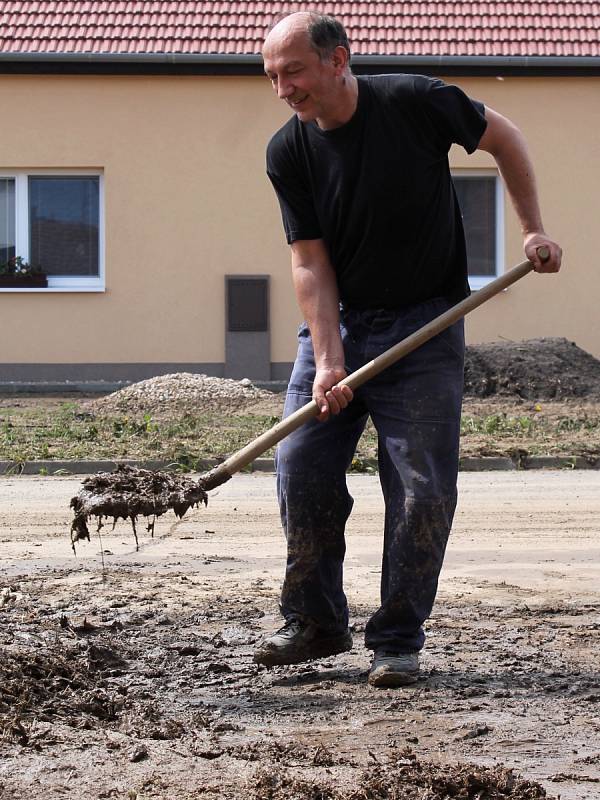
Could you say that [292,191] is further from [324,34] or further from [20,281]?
[20,281]

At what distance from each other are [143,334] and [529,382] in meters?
5.68

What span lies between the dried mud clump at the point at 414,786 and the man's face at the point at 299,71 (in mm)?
2208

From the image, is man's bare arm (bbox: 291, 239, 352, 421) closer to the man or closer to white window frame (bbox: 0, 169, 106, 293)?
the man

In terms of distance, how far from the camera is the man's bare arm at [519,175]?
15.6 feet

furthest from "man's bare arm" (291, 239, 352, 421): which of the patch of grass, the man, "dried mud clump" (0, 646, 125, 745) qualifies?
the patch of grass

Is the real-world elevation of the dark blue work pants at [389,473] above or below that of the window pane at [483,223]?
below

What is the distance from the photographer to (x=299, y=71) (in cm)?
452

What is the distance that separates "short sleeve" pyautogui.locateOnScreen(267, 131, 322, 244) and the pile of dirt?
1117 cm

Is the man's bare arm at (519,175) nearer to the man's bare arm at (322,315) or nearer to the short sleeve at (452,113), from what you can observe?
the short sleeve at (452,113)

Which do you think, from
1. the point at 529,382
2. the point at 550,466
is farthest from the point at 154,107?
the point at 550,466

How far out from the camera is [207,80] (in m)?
18.6

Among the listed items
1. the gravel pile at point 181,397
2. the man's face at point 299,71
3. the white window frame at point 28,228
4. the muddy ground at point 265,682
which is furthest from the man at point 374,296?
the white window frame at point 28,228

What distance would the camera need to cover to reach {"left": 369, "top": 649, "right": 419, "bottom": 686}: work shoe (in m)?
4.69

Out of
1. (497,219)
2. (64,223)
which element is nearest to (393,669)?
(497,219)
